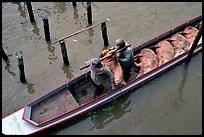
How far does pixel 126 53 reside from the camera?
1075 centimetres

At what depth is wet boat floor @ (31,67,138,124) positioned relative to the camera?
10.0m

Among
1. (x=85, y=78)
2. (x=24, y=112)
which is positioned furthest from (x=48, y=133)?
(x=85, y=78)

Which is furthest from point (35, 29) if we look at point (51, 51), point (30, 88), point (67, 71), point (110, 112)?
point (110, 112)

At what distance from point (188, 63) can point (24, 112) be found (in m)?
7.01

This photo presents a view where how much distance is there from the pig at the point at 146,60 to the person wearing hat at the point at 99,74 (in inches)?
73.1

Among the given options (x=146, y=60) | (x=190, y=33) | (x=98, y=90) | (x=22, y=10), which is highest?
(x=22, y=10)

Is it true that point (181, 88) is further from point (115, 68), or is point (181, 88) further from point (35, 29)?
point (35, 29)

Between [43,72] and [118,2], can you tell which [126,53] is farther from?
[118,2]

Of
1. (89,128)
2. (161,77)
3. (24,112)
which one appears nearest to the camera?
(24,112)

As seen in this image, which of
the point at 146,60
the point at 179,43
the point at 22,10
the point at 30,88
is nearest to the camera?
the point at 30,88

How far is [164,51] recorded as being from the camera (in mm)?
12383

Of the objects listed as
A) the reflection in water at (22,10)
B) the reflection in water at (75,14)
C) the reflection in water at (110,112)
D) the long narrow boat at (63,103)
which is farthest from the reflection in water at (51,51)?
the reflection in water at (110,112)

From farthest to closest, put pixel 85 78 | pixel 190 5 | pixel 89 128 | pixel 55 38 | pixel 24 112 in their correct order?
pixel 190 5 → pixel 55 38 → pixel 85 78 → pixel 89 128 → pixel 24 112

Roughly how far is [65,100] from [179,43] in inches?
223
